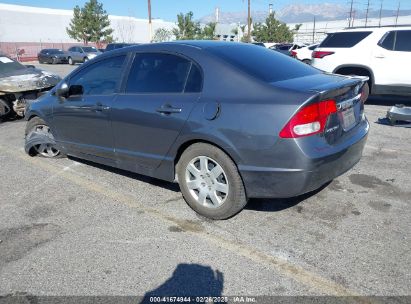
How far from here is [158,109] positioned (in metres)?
3.77

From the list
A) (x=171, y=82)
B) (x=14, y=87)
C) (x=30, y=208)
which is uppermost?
(x=171, y=82)

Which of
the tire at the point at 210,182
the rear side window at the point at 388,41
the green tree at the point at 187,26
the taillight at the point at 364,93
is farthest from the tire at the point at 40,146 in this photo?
the green tree at the point at 187,26

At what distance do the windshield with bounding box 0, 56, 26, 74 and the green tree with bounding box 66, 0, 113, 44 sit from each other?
43813mm

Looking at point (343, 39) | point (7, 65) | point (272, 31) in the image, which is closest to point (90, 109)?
point (7, 65)

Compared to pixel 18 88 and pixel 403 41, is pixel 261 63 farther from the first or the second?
pixel 403 41

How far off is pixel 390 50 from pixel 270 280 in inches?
318

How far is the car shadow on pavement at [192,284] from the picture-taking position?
104 inches

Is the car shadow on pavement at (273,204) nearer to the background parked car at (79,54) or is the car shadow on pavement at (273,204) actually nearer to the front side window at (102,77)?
the front side window at (102,77)

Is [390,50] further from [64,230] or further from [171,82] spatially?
[64,230]

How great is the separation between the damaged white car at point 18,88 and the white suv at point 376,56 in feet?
22.0

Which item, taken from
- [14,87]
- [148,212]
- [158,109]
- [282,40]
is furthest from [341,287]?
[282,40]

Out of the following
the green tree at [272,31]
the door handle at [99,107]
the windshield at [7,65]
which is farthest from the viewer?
the green tree at [272,31]

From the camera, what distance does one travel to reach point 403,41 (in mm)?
8906

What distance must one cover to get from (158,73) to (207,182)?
1.25 meters
